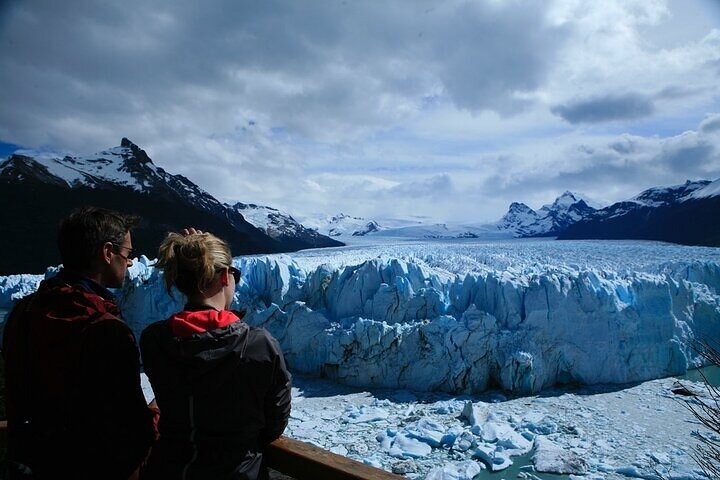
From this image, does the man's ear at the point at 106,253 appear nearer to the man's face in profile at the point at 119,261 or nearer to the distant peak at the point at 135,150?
the man's face in profile at the point at 119,261

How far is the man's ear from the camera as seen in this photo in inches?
47.8

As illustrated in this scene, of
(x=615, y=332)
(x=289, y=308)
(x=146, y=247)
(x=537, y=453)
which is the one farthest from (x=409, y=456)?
(x=146, y=247)

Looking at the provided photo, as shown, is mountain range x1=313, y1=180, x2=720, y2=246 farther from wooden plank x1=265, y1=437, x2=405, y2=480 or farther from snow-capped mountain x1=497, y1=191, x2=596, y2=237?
wooden plank x1=265, y1=437, x2=405, y2=480

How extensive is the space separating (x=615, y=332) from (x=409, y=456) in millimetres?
6389

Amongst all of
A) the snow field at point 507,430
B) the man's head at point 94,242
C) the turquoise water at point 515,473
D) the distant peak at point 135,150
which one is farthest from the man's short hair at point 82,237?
the distant peak at point 135,150

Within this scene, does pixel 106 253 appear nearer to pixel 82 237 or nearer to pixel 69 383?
pixel 82 237

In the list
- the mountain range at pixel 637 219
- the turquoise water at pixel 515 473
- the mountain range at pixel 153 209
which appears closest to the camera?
the turquoise water at pixel 515 473

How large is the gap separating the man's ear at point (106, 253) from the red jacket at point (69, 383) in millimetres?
94

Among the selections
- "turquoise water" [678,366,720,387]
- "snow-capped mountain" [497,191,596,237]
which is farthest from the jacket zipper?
"snow-capped mountain" [497,191,596,237]

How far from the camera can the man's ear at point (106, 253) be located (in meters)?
1.21

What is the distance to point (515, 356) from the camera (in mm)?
10250

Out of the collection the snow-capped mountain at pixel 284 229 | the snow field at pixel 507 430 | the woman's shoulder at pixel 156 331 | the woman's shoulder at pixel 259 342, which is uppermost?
the snow-capped mountain at pixel 284 229

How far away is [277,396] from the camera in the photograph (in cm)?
121

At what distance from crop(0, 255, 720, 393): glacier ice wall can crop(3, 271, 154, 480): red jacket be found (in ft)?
32.1
